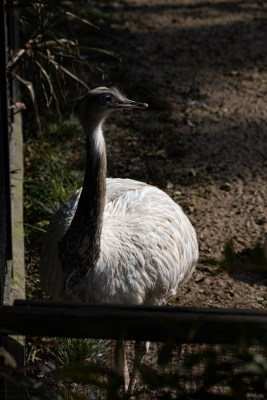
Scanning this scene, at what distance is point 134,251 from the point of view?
349cm

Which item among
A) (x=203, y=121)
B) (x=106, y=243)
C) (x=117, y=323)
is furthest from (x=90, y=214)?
(x=203, y=121)

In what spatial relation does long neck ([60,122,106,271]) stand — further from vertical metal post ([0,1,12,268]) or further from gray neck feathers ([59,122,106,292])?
vertical metal post ([0,1,12,268])

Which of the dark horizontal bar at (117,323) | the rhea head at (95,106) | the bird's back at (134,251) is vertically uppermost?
the rhea head at (95,106)

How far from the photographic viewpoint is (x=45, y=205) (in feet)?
16.9

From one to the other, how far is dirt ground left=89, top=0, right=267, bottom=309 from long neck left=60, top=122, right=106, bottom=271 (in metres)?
0.95

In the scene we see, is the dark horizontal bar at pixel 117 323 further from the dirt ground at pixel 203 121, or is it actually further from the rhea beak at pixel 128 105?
the dirt ground at pixel 203 121

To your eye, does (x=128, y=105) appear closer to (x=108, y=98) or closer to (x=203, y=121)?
(x=108, y=98)

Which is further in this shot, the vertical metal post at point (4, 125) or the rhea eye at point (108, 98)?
the vertical metal post at point (4, 125)

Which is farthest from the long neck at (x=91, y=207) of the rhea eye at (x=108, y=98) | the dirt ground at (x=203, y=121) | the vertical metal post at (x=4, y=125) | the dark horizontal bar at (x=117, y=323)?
the dark horizontal bar at (x=117, y=323)

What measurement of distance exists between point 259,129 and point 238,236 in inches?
74.8

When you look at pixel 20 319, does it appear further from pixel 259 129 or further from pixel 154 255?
pixel 259 129

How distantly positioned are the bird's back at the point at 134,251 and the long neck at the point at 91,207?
0.30ft

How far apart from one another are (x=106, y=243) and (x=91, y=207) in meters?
0.27

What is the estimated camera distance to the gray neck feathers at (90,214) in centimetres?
328
